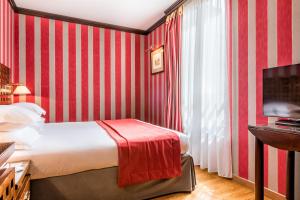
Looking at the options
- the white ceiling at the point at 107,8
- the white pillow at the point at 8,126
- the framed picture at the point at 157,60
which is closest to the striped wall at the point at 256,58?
A: the white ceiling at the point at 107,8

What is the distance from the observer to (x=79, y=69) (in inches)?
159

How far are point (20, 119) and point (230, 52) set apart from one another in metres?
2.46

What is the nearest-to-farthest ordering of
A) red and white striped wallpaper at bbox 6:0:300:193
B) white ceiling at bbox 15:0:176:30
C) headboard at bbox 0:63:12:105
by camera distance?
red and white striped wallpaper at bbox 6:0:300:193, headboard at bbox 0:63:12:105, white ceiling at bbox 15:0:176:30

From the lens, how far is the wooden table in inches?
55.7

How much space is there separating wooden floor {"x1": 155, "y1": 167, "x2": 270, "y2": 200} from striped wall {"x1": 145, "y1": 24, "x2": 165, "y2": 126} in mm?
1771

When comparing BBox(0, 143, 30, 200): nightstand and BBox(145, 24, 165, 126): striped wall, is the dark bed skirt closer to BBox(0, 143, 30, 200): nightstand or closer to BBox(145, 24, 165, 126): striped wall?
BBox(0, 143, 30, 200): nightstand

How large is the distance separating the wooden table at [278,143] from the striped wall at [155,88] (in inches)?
96.1

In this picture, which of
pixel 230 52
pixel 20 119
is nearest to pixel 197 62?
pixel 230 52

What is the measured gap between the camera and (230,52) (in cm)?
245

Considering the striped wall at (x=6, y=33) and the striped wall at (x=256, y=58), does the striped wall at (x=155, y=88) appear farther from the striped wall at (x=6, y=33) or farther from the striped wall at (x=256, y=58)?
the striped wall at (x=6, y=33)

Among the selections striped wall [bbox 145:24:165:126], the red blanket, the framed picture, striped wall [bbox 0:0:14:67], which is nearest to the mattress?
the red blanket

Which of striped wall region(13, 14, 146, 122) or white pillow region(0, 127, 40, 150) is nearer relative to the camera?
white pillow region(0, 127, 40, 150)

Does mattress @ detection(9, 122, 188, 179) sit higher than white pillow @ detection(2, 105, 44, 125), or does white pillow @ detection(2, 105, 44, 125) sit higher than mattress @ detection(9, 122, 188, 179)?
white pillow @ detection(2, 105, 44, 125)

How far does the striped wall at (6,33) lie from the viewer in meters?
2.78
